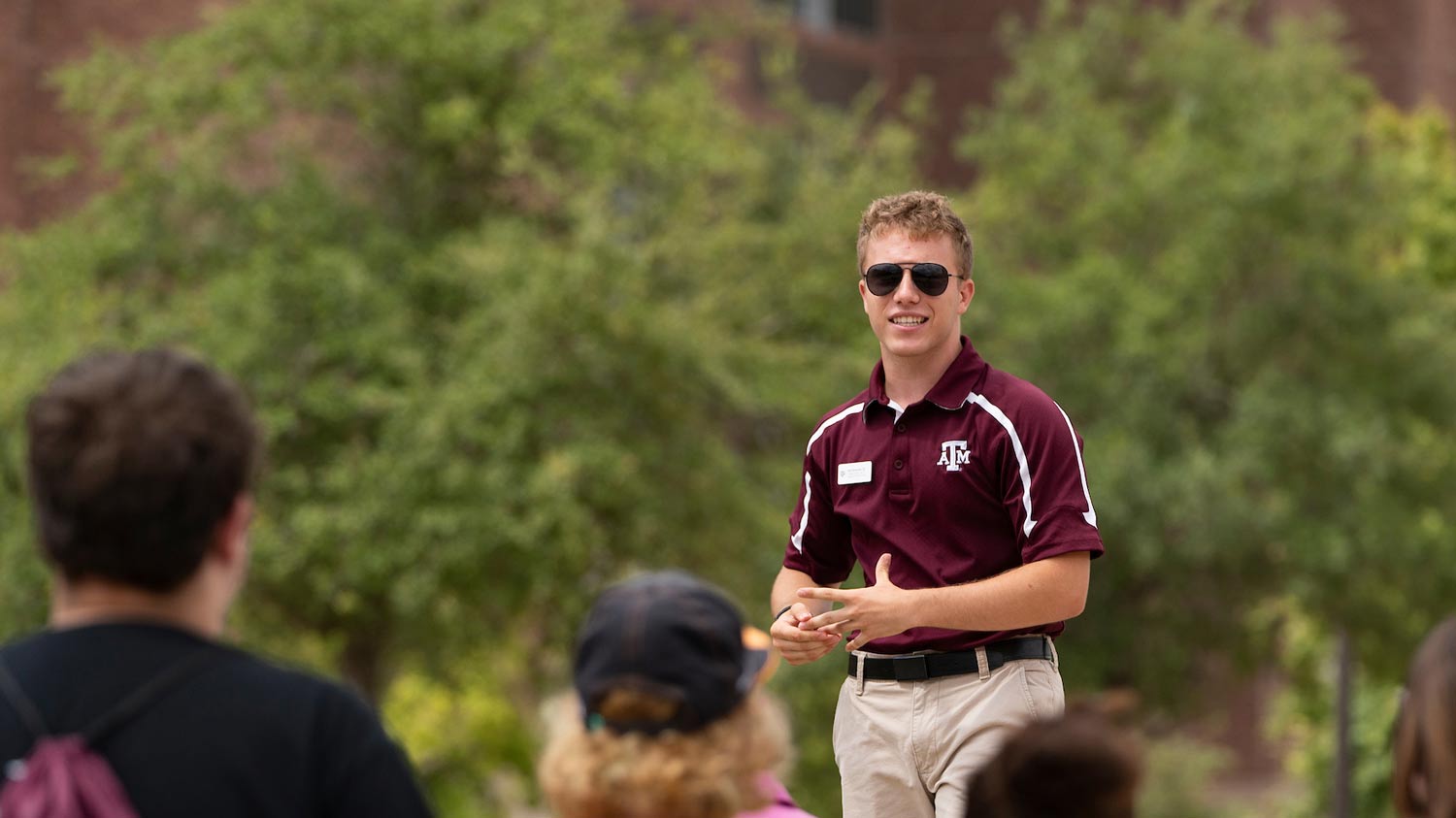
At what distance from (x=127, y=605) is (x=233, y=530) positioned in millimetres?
180

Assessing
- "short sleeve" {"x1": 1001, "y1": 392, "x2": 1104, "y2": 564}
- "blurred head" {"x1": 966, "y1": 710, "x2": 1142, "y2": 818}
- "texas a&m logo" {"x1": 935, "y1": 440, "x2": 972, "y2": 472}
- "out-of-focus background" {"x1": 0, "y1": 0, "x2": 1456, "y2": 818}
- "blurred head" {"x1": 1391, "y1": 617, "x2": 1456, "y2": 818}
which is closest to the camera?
"blurred head" {"x1": 966, "y1": 710, "x2": 1142, "y2": 818}

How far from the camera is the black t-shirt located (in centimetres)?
262

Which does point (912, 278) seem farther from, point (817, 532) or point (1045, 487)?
point (817, 532)

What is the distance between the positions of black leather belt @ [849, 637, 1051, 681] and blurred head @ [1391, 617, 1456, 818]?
58.5 inches

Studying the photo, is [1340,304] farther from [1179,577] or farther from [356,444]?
[356,444]

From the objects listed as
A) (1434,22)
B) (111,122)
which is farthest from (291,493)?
(1434,22)

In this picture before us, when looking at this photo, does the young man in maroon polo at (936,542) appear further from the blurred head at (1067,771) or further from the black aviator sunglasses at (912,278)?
the blurred head at (1067,771)

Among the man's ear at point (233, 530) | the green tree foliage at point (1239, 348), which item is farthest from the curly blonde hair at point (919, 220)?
the green tree foliage at point (1239, 348)

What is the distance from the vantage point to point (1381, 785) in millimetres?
22375

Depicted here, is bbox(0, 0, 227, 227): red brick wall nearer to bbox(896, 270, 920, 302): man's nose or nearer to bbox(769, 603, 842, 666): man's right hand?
bbox(896, 270, 920, 302): man's nose

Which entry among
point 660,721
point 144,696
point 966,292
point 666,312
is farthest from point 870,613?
point 666,312

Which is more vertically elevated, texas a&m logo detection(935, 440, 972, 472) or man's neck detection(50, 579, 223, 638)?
man's neck detection(50, 579, 223, 638)

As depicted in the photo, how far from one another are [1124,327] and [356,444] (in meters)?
9.29

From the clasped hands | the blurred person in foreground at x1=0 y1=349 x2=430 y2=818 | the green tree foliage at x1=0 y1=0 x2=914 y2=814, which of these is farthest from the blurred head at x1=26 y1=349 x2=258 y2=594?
the green tree foliage at x1=0 y1=0 x2=914 y2=814
